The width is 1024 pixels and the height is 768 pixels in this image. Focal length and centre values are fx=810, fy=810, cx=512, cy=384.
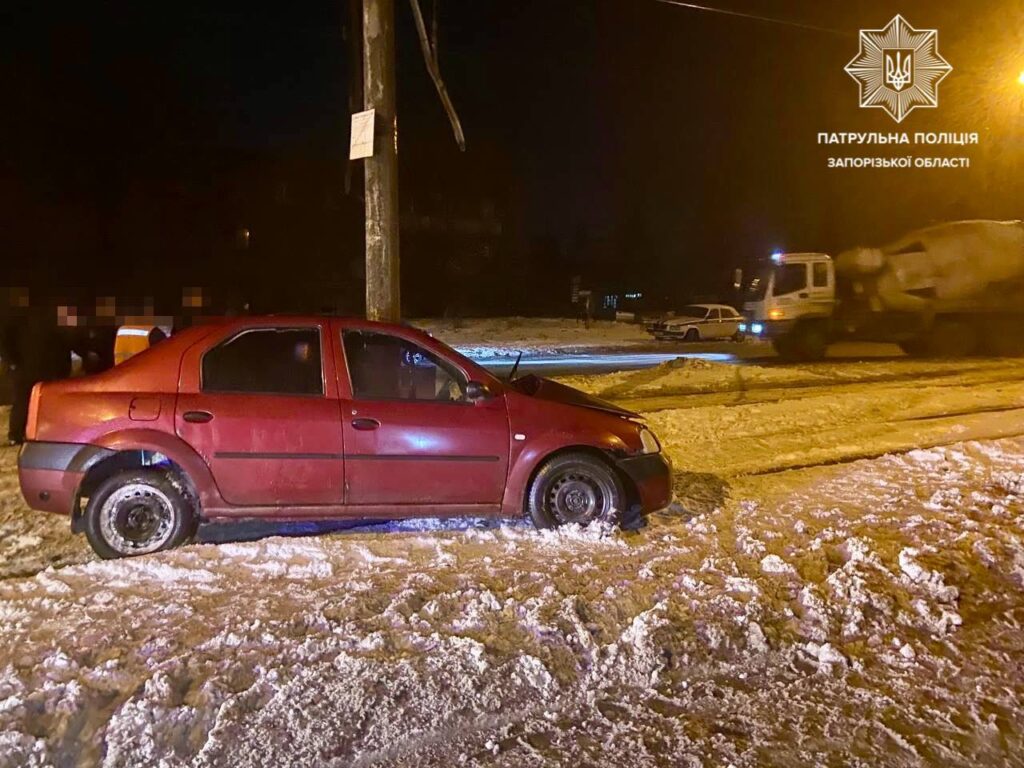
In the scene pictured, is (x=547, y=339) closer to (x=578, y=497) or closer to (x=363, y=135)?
(x=363, y=135)

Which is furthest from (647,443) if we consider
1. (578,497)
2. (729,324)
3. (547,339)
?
(729,324)

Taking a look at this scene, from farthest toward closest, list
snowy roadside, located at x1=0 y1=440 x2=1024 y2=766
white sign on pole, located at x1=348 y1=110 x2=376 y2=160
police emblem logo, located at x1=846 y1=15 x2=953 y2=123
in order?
police emblem logo, located at x1=846 y1=15 x2=953 y2=123
white sign on pole, located at x1=348 y1=110 x2=376 y2=160
snowy roadside, located at x1=0 y1=440 x2=1024 y2=766

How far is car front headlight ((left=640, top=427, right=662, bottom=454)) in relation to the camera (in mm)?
5703

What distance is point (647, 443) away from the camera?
18.9 feet

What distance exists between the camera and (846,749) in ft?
10.5

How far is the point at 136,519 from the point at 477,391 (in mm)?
2311

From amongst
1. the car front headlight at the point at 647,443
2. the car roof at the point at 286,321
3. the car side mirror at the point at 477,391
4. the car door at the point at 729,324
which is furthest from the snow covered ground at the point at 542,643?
the car door at the point at 729,324

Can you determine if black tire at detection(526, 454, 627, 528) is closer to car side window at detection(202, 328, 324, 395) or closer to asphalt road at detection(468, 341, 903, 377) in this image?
car side window at detection(202, 328, 324, 395)

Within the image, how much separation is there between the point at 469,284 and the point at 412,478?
1610 inches

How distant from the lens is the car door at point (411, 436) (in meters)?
5.24

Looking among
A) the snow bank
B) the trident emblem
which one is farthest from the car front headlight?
the trident emblem

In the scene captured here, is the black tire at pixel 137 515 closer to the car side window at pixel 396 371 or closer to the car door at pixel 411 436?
the car door at pixel 411 436

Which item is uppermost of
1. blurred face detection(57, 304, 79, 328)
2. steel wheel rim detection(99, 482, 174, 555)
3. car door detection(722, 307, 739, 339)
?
car door detection(722, 307, 739, 339)

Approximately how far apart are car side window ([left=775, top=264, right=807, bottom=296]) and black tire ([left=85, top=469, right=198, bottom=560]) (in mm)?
17151
